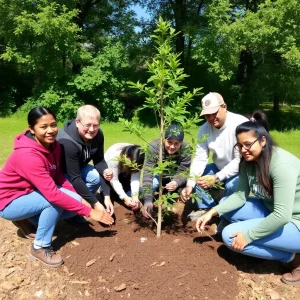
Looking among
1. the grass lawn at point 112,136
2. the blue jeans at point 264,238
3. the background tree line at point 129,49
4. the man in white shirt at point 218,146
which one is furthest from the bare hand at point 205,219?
the background tree line at point 129,49

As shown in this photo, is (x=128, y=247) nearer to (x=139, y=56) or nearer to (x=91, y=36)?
(x=139, y=56)

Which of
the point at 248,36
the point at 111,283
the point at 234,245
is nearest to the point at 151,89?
the point at 234,245

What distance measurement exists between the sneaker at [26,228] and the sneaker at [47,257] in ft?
1.22

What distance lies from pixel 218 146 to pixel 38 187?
7.02ft

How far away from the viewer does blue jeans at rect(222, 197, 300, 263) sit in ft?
8.84

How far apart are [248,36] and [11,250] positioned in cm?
968

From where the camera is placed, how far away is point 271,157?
8.48 ft

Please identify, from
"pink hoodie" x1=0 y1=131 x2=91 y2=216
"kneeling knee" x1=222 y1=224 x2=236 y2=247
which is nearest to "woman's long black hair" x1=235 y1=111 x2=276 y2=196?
"kneeling knee" x1=222 y1=224 x2=236 y2=247

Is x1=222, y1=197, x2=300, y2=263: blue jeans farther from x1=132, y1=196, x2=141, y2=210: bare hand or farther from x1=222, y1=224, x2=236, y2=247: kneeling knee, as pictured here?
x1=132, y1=196, x2=141, y2=210: bare hand

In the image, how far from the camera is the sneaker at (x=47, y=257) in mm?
2934

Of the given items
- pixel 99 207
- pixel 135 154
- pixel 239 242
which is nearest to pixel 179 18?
pixel 135 154

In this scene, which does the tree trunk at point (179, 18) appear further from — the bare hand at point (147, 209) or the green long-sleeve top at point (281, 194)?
the green long-sleeve top at point (281, 194)

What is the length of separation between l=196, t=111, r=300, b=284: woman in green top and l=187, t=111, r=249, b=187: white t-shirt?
0.69 m

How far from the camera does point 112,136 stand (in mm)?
10367
